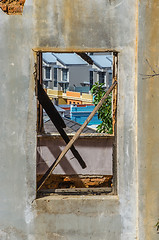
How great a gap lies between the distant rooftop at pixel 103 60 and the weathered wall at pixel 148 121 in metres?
43.4

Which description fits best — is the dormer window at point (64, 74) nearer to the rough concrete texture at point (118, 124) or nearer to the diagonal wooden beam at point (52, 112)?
the diagonal wooden beam at point (52, 112)

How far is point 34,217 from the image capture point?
5.53m

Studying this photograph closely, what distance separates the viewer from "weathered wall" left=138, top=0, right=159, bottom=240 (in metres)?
5.28

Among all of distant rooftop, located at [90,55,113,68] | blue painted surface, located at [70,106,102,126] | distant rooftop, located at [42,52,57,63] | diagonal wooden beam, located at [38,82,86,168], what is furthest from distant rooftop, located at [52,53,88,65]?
diagonal wooden beam, located at [38,82,86,168]

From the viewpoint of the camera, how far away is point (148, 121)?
537 centimetres

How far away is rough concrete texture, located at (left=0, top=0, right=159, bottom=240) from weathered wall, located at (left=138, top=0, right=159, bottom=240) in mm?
13

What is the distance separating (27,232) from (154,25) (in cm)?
321

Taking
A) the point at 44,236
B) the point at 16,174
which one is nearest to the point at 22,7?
the point at 16,174

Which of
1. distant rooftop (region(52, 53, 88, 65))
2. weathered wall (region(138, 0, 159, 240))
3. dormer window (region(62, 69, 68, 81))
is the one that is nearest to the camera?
weathered wall (region(138, 0, 159, 240))

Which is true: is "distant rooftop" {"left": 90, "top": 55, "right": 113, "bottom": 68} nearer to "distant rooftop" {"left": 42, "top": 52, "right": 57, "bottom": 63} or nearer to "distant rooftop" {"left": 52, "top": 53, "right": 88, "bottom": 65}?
"distant rooftop" {"left": 52, "top": 53, "right": 88, "bottom": 65}

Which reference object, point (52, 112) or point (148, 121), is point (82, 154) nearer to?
point (52, 112)

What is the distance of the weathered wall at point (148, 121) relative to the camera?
17.3 ft

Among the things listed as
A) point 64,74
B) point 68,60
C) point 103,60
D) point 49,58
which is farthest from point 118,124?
point 68,60

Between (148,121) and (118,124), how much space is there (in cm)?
40
